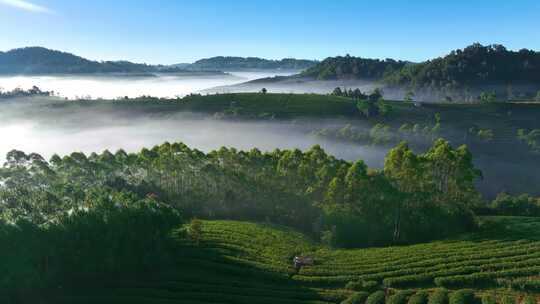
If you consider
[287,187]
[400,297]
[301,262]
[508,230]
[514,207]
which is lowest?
[301,262]

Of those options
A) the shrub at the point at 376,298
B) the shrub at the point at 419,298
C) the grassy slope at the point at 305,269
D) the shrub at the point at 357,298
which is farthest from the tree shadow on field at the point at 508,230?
the shrub at the point at 357,298

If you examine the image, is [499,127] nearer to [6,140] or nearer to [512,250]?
[512,250]

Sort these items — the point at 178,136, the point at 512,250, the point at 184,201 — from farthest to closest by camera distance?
the point at 178,136
the point at 184,201
the point at 512,250

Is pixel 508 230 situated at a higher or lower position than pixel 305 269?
higher

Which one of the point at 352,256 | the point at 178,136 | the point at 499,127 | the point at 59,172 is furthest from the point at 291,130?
the point at 352,256

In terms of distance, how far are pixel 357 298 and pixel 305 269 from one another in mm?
8463

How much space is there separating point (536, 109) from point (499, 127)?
30.0 metres

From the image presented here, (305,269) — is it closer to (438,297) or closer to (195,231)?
(438,297)

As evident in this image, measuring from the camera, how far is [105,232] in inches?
1780

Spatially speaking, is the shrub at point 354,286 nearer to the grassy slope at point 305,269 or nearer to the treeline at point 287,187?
the grassy slope at point 305,269

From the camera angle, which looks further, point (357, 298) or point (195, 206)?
point (195, 206)

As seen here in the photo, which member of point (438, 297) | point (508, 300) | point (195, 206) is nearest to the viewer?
point (508, 300)

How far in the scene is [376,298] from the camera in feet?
129

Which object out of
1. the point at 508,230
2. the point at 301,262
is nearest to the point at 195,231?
the point at 301,262
